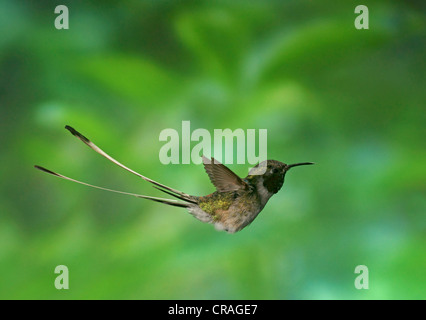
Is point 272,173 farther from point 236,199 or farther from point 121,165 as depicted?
point 121,165

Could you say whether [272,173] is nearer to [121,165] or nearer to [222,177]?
[222,177]

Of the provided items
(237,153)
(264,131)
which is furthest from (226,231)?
(264,131)

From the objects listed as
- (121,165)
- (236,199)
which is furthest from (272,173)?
(121,165)

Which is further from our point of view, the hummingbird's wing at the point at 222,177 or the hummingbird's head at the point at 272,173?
the hummingbird's head at the point at 272,173

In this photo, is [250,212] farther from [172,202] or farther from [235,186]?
[172,202]

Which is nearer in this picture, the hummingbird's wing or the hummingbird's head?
the hummingbird's wing

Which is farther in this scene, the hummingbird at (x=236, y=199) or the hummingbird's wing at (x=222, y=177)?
the hummingbird at (x=236, y=199)

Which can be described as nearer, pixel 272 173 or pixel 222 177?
pixel 222 177

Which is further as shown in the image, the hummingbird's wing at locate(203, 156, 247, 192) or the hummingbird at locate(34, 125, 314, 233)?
the hummingbird at locate(34, 125, 314, 233)
